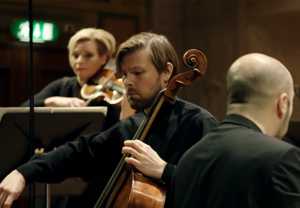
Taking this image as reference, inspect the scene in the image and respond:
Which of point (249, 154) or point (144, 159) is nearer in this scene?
point (249, 154)

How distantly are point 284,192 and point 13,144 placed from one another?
59.0 inches

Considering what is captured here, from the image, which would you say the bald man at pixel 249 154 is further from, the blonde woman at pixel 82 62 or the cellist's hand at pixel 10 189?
the blonde woman at pixel 82 62

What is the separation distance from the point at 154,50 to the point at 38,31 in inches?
129

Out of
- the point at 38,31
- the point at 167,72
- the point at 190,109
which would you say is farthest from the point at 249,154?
the point at 38,31

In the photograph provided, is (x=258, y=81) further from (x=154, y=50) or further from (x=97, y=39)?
(x=97, y=39)

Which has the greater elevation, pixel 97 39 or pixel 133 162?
pixel 97 39

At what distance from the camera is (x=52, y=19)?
5738mm

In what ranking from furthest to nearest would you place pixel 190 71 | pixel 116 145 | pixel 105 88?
pixel 105 88, pixel 116 145, pixel 190 71

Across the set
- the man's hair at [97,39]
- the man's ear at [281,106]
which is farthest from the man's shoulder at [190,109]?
the man's hair at [97,39]

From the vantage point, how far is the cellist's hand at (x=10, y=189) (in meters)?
2.49

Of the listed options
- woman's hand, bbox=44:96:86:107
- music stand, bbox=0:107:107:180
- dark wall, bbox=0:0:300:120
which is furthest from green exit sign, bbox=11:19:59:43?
music stand, bbox=0:107:107:180

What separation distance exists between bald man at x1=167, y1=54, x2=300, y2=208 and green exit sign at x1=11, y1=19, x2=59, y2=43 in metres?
3.84

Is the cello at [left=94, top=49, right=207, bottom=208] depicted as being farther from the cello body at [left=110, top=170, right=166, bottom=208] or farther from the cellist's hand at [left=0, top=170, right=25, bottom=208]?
the cellist's hand at [left=0, top=170, right=25, bottom=208]

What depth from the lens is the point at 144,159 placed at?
7.72ft
